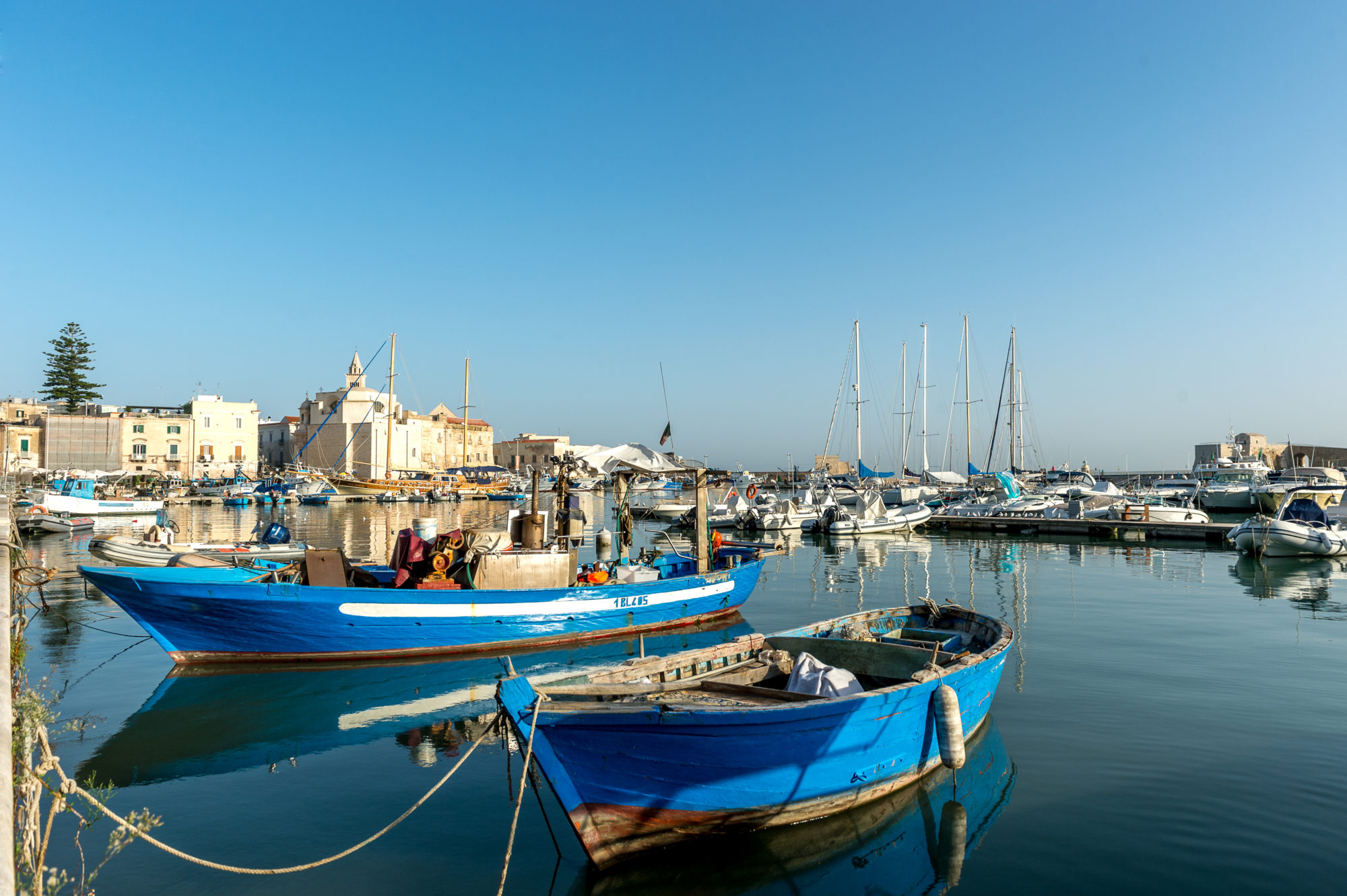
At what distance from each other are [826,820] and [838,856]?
463 millimetres

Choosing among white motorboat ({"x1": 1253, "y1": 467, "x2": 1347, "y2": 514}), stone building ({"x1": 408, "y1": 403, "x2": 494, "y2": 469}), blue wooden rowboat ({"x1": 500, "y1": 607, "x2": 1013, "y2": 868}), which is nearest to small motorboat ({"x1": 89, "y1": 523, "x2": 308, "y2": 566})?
blue wooden rowboat ({"x1": 500, "y1": 607, "x2": 1013, "y2": 868})

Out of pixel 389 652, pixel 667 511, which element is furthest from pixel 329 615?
pixel 667 511

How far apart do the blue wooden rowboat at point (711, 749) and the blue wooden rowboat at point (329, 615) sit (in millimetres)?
6093

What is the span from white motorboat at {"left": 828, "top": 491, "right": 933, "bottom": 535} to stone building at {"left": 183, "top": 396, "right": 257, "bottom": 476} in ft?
215

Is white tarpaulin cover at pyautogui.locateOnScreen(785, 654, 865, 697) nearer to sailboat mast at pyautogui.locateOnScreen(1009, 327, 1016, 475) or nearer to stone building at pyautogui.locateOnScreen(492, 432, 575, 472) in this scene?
sailboat mast at pyautogui.locateOnScreen(1009, 327, 1016, 475)

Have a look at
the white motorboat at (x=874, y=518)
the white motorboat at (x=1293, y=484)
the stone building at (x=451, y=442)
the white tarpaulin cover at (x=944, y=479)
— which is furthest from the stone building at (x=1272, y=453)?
the stone building at (x=451, y=442)

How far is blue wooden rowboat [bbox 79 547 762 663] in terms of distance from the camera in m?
12.3

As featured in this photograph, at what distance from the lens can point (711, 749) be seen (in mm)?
6488

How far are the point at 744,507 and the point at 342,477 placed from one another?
46773mm

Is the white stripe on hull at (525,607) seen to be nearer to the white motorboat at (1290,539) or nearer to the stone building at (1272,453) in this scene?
the white motorboat at (1290,539)

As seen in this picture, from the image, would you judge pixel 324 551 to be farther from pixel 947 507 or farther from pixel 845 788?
pixel 947 507

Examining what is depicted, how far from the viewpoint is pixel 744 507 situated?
45469mm

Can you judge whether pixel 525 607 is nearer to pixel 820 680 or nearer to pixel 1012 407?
pixel 820 680

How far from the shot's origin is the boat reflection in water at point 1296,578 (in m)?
20.1
